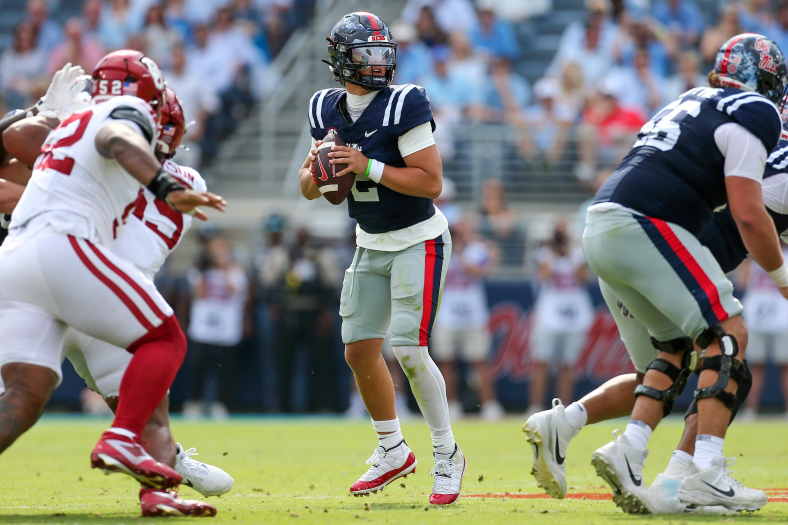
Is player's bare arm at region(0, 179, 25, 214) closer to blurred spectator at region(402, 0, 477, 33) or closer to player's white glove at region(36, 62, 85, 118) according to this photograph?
player's white glove at region(36, 62, 85, 118)

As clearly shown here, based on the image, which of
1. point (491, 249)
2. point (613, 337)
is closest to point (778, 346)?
point (613, 337)

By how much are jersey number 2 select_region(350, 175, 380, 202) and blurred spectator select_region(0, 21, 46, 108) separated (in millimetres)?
11672

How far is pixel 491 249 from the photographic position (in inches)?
489

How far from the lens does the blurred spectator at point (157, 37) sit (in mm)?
14891

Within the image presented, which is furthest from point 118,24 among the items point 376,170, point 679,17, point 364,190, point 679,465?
point 679,465

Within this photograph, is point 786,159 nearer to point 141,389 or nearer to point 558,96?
point 141,389

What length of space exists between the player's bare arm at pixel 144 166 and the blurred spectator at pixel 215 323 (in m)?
8.38

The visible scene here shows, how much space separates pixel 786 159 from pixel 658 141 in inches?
33.4

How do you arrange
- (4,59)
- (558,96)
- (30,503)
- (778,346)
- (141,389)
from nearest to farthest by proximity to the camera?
1. (141,389)
2. (30,503)
3. (778,346)
4. (558,96)
5. (4,59)

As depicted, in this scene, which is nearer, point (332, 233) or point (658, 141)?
point (658, 141)

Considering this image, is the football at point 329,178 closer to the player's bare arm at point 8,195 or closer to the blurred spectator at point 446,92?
the player's bare arm at point 8,195

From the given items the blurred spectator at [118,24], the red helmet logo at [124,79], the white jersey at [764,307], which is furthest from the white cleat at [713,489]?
the blurred spectator at [118,24]

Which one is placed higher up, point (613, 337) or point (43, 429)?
point (613, 337)

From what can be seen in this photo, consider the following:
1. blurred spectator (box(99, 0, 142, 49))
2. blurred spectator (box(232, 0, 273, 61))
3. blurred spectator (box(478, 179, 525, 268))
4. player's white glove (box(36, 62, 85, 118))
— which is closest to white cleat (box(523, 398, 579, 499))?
player's white glove (box(36, 62, 85, 118))
